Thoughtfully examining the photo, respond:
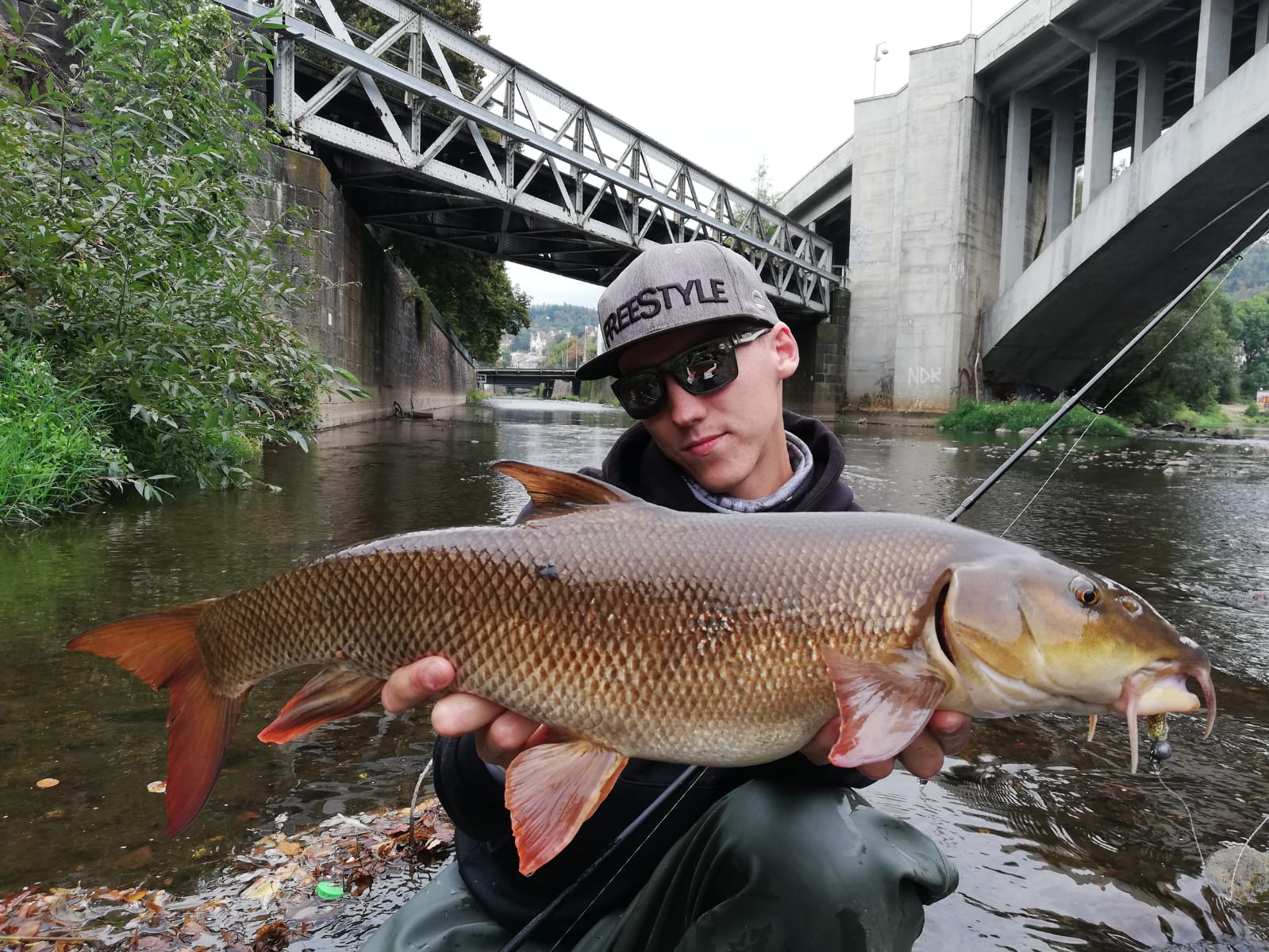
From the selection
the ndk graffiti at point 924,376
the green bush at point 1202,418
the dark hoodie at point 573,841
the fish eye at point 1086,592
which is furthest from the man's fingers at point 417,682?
the green bush at point 1202,418

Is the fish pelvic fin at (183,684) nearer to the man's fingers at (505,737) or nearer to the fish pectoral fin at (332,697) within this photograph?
the fish pectoral fin at (332,697)

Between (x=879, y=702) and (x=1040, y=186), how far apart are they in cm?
3856

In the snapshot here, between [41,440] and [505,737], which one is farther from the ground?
[41,440]

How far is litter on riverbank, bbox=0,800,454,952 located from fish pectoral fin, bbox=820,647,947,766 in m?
1.35

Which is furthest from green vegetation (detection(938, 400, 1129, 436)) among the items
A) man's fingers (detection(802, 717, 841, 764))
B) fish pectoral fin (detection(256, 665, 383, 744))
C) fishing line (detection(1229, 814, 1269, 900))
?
fish pectoral fin (detection(256, 665, 383, 744))

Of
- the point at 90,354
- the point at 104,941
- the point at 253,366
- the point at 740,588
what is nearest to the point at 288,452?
the point at 253,366

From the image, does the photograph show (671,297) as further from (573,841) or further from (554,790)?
(573,841)

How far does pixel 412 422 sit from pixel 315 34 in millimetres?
11193

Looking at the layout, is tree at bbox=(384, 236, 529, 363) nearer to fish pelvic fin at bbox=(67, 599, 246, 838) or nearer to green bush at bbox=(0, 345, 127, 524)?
green bush at bbox=(0, 345, 127, 524)

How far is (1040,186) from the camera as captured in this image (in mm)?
33312

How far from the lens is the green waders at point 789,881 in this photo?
133 centimetres

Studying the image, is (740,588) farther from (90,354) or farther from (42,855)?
(90,354)

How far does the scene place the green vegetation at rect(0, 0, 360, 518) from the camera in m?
4.98

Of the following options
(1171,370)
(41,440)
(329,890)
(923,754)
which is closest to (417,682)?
(329,890)
